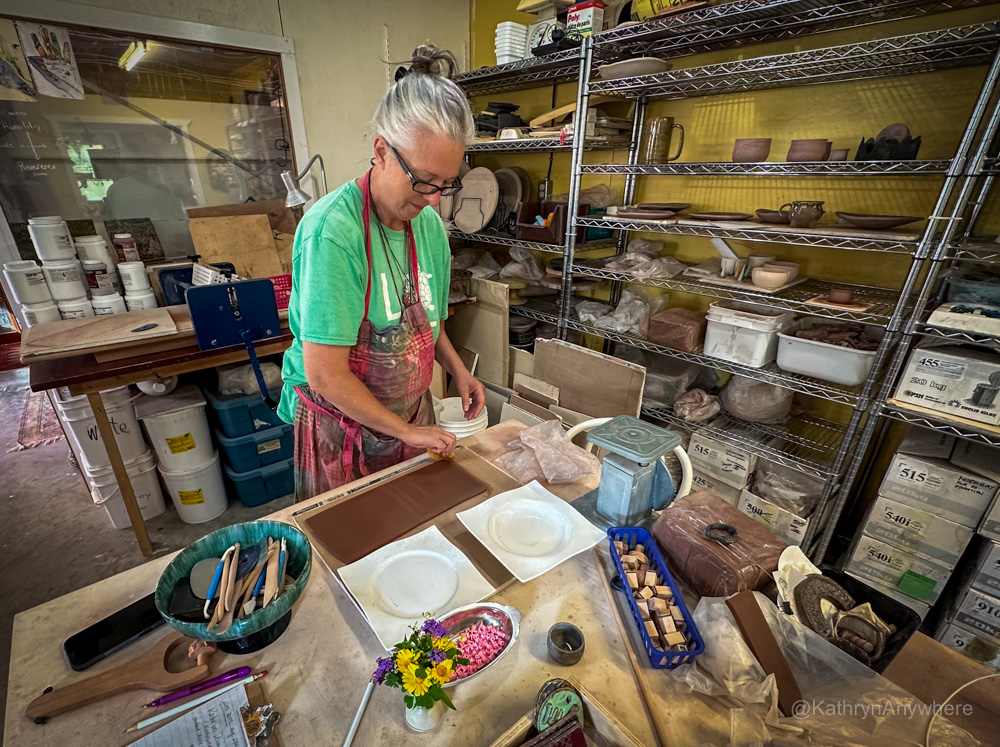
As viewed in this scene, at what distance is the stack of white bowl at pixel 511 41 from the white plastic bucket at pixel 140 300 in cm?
216

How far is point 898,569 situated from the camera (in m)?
1.70

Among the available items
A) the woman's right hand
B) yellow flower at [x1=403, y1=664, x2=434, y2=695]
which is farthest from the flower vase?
the woman's right hand

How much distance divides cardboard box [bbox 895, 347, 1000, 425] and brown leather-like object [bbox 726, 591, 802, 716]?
129 cm

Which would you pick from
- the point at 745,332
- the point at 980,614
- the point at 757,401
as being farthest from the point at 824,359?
the point at 980,614

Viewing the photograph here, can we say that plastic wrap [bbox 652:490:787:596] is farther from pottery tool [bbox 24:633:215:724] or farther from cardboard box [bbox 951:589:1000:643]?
cardboard box [bbox 951:589:1000:643]

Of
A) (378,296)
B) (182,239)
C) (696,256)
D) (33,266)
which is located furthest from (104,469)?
(696,256)

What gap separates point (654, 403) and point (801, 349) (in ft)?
2.29

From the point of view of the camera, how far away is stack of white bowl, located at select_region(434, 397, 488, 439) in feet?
7.20

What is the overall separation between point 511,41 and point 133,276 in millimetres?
2230

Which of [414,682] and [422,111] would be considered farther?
[422,111]

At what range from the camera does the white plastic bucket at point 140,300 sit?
213 centimetres

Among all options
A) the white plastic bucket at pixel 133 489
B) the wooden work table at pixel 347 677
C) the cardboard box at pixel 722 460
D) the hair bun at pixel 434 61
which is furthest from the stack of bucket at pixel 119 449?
the cardboard box at pixel 722 460

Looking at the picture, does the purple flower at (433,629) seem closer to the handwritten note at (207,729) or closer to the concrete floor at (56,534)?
the handwritten note at (207,729)

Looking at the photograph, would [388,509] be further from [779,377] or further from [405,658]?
[779,377]
